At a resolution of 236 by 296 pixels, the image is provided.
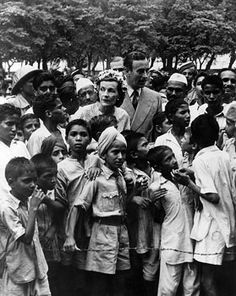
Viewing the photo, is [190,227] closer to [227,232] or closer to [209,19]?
[227,232]

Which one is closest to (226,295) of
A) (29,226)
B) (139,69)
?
(29,226)

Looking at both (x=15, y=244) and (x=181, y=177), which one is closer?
(x=15, y=244)

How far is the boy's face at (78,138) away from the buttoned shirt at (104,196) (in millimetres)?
240

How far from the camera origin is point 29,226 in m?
2.61

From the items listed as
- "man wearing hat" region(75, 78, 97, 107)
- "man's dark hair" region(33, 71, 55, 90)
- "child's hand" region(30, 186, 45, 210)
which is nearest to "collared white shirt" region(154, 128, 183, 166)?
"man's dark hair" region(33, 71, 55, 90)

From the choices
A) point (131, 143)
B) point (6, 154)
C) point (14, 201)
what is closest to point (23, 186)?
point (14, 201)

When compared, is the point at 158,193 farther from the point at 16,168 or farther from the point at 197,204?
the point at 16,168

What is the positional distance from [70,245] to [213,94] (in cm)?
198

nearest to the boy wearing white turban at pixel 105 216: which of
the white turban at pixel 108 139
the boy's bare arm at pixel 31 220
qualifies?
the white turban at pixel 108 139

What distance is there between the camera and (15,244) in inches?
105

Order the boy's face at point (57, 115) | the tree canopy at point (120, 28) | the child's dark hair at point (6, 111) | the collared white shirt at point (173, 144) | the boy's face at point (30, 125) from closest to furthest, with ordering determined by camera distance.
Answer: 1. the child's dark hair at point (6, 111)
2. the collared white shirt at point (173, 144)
3. the boy's face at point (57, 115)
4. the boy's face at point (30, 125)
5. the tree canopy at point (120, 28)

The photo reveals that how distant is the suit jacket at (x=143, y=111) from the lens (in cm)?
454

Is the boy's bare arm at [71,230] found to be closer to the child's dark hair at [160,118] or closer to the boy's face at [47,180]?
the boy's face at [47,180]

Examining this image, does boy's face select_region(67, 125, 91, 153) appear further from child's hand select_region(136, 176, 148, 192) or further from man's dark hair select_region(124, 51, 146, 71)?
man's dark hair select_region(124, 51, 146, 71)
